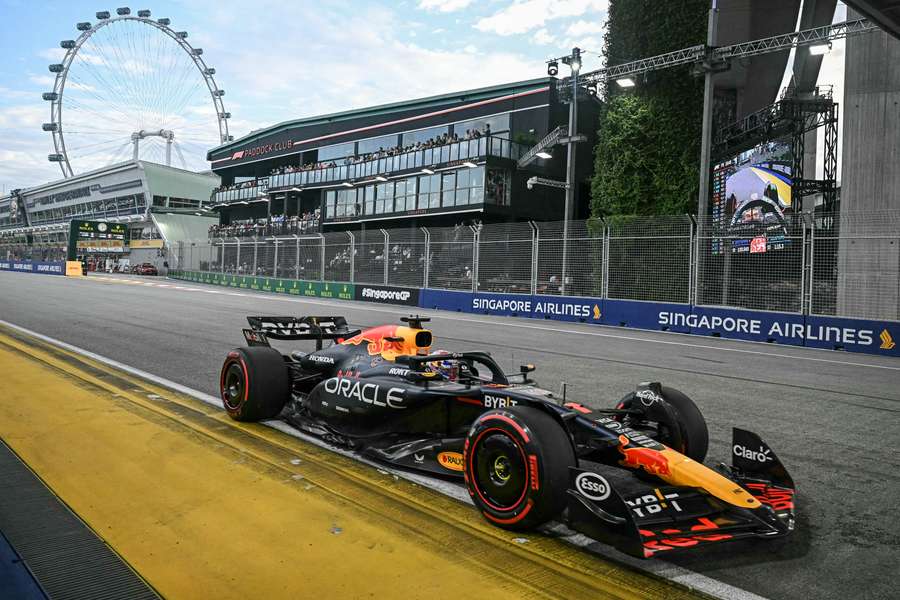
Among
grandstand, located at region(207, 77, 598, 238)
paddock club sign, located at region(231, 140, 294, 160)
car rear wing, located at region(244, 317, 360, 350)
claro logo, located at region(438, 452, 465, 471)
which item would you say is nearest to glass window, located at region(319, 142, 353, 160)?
grandstand, located at region(207, 77, 598, 238)

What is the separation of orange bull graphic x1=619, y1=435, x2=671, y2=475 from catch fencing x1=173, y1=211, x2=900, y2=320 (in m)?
12.5

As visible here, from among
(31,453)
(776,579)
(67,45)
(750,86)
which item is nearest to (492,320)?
(31,453)

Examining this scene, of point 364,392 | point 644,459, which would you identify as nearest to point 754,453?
point 644,459

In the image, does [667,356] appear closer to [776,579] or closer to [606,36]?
[776,579]

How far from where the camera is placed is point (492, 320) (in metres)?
18.3

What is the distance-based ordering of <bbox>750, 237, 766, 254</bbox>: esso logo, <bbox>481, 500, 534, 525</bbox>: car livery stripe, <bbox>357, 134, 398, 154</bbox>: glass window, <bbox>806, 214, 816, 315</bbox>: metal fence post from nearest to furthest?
1. <bbox>481, 500, 534, 525</bbox>: car livery stripe
2. <bbox>806, 214, 816, 315</bbox>: metal fence post
3. <bbox>750, 237, 766, 254</bbox>: esso logo
4. <bbox>357, 134, 398, 154</bbox>: glass window

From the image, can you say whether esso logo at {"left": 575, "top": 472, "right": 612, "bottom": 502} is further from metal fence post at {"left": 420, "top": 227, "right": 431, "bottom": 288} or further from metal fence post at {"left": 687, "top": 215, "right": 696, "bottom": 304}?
metal fence post at {"left": 420, "top": 227, "right": 431, "bottom": 288}

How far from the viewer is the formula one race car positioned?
319cm

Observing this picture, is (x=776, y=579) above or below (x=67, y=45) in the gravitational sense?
below

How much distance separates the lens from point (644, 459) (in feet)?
11.8

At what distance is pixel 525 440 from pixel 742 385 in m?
6.05

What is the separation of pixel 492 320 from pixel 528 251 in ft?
9.66

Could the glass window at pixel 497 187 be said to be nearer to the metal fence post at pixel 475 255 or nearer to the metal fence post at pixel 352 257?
the metal fence post at pixel 352 257

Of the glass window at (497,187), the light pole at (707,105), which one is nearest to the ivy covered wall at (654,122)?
the light pole at (707,105)
